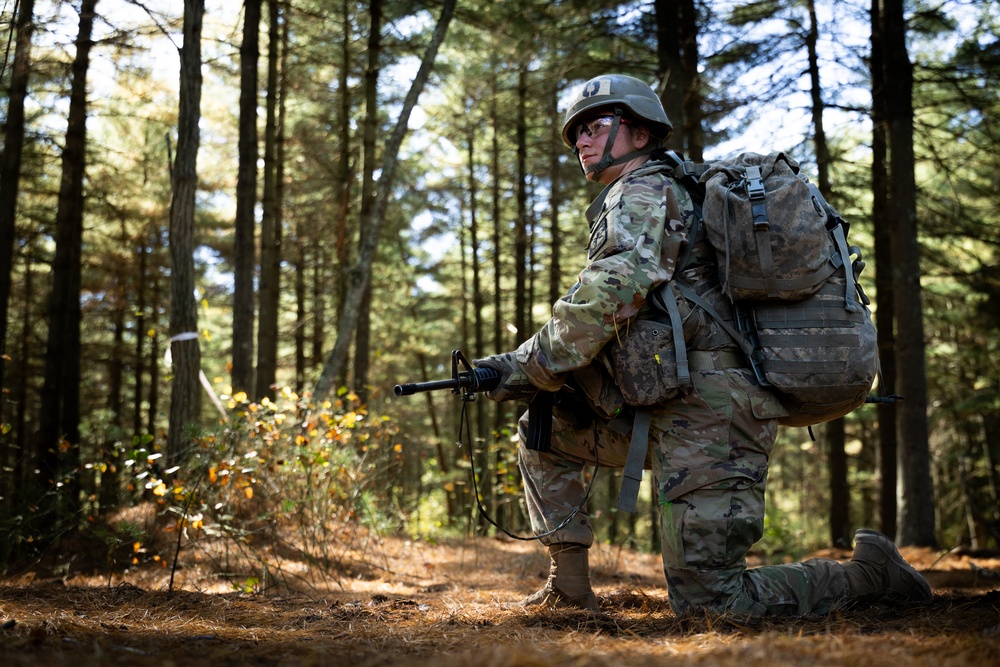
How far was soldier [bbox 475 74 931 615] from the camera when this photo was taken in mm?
3117

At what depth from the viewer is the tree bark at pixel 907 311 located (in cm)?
783

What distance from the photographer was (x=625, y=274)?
3184mm

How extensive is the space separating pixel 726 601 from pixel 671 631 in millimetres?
319

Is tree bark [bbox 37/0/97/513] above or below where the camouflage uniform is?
above

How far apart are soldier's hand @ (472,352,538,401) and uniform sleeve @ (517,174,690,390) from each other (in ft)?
0.35

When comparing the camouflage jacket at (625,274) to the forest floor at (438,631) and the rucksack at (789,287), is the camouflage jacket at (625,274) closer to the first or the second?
the rucksack at (789,287)

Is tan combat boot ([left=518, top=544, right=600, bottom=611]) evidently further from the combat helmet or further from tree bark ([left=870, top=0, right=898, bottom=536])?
tree bark ([left=870, top=0, right=898, bottom=536])

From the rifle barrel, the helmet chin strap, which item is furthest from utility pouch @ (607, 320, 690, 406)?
the helmet chin strap

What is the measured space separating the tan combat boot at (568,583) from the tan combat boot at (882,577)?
3.85 feet

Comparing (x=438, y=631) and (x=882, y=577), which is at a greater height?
(x=882, y=577)

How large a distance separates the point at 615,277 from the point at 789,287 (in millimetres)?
772

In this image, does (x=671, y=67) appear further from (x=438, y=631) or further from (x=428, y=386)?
(x=438, y=631)

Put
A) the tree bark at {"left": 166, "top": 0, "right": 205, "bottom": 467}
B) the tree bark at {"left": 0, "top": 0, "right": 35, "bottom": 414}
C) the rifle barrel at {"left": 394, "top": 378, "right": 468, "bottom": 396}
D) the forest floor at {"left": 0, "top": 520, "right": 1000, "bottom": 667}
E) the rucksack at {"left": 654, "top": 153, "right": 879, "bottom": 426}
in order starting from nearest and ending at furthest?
the forest floor at {"left": 0, "top": 520, "right": 1000, "bottom": 667}
the rucksack at {"left": 654, "top": 153, "right": 879, "bottom": 426}
the rifle barrel at {"left": 394, "top": 378, "right": 468, "bottom": 396}
the tree bark at {"left": 166, "top": 0, "right": 205, "bottom": 467}
the tree bark at {"left": 0, "top": 0, "right": 35, "bottom": 414}

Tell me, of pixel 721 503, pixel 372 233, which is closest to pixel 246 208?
pixel 372 233
